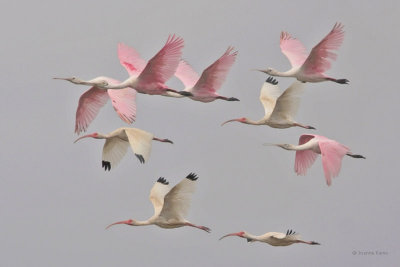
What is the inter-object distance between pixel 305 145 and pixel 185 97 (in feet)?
9.50

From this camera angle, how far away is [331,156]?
98.7 feet

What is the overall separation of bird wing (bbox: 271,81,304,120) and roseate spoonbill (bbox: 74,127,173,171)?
233 cm

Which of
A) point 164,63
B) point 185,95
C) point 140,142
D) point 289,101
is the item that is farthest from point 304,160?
point 164,63

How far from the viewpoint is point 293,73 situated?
33.2 meters

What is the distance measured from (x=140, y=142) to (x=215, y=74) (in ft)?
6.79

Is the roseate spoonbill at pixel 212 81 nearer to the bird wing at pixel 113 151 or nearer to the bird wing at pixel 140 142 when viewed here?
the bird wing at pixel 140 142

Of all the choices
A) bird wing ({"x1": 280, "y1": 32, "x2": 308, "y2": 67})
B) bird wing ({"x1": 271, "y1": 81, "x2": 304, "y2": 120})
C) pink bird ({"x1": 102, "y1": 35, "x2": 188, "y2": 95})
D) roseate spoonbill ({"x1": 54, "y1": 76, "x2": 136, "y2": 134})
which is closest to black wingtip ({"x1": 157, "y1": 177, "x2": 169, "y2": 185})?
roseate spoonbill ({"x1": 54, "y1": 76, "x2": 136, "y2": 134})

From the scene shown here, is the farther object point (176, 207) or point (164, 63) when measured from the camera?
point (176, 207)

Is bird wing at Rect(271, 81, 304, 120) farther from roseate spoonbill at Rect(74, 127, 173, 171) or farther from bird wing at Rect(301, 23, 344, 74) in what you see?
roseate spoonbill at Rect(74, 127, 173, 171)

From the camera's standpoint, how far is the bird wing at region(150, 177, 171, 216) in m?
33.2

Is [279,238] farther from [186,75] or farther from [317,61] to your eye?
[186,75]

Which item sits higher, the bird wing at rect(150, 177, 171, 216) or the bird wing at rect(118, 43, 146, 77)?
the bird wing at rect(118, 43, 146, 77)

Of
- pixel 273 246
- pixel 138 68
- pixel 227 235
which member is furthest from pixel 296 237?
pixel 138 68

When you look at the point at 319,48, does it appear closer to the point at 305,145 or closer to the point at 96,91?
the point at 305,145
